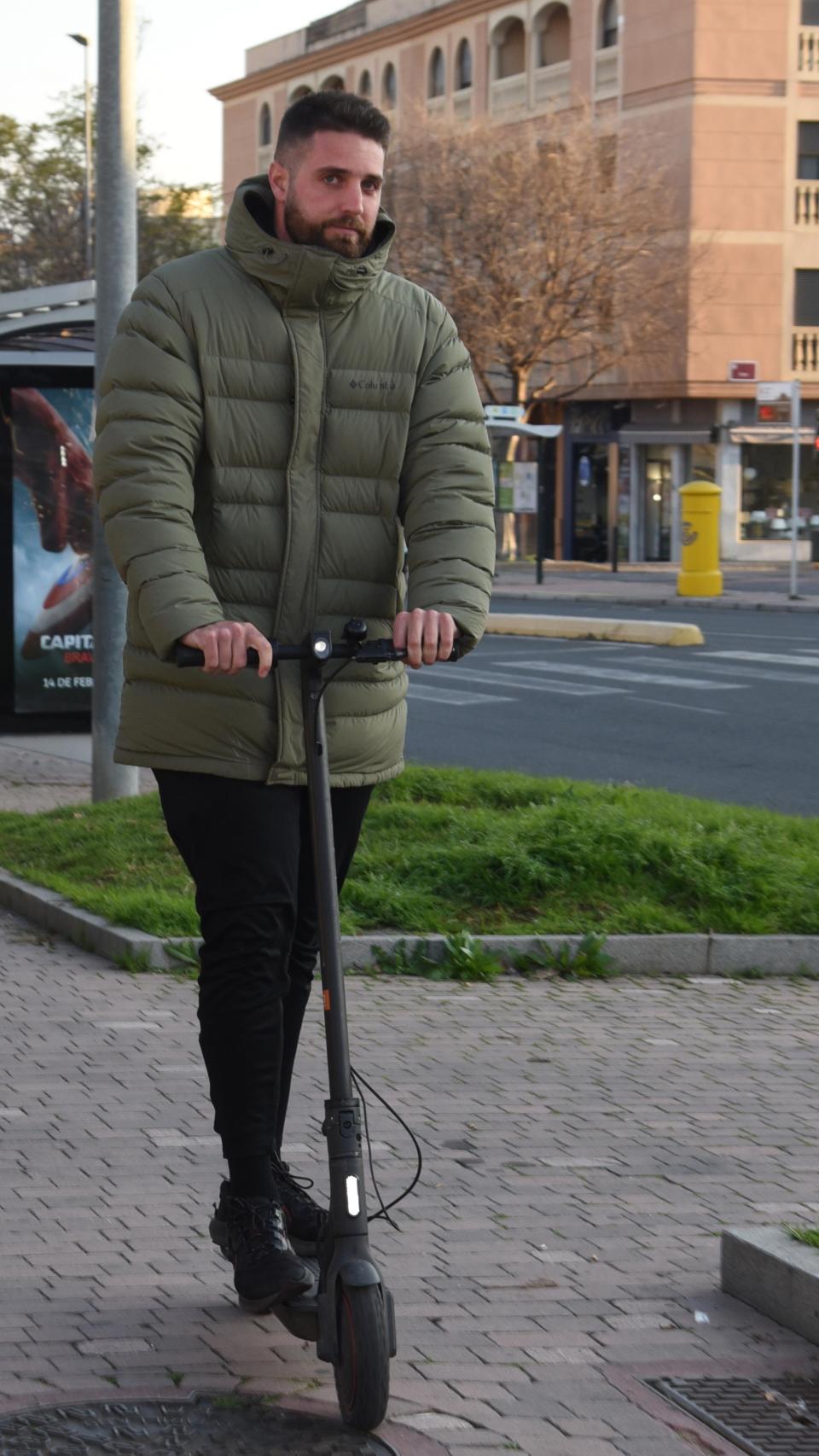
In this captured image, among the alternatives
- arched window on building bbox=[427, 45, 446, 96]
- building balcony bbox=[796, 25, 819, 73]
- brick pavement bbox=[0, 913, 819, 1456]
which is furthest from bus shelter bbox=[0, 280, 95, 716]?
arched window on building bbox=[427, 45, 446, 96]

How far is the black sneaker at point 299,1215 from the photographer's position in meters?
3.88

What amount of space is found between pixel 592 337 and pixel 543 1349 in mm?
45543

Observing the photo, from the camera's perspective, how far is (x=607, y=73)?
51.7 meters

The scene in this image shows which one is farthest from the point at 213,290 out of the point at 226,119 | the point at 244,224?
the point at 226,119

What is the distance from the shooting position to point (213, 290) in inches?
147

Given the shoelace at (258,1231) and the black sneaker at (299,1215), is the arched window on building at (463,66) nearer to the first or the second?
the black sneaker at (299,1215)

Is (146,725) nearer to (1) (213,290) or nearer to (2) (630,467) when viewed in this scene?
(1) (213,290)

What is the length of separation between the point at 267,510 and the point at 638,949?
153 inches

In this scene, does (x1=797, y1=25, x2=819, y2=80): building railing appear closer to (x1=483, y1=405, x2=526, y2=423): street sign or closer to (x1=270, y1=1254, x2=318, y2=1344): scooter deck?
(x1=483, y1=405, x2=526, y2=423): street sign

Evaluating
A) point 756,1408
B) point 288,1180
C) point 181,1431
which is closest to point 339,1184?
point 181,1431

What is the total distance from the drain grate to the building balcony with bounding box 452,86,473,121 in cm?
5582

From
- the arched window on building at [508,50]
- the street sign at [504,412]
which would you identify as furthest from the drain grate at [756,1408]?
the arched window on building at [508,50]

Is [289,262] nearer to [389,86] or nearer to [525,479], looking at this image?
[525,479]

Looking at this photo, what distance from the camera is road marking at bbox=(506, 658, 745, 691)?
19.2 metres
